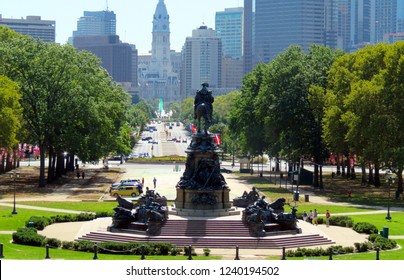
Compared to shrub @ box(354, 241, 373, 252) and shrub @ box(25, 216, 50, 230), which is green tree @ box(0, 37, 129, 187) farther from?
shrub @ box(354, 241, 373, 252)

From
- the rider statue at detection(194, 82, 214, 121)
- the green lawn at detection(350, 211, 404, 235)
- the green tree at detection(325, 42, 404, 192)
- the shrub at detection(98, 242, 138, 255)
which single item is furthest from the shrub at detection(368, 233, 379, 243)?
the green tree at detection(325, 42, 404, 192)

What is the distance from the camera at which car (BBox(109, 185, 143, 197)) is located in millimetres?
90500

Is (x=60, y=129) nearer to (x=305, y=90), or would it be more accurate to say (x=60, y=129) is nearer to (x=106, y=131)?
(x=106, y=131)

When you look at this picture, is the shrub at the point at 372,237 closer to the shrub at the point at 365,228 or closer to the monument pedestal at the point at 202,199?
the shrub at the point at 365,228

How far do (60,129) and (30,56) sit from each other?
28.1 ft

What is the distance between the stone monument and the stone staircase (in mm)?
3549

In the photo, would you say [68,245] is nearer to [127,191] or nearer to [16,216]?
[16,216]

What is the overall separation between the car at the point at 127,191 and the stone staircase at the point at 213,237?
32.9 m

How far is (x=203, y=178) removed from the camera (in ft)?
203

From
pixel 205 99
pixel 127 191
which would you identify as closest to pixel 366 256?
pixel 205 99

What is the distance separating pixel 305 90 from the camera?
10575cm

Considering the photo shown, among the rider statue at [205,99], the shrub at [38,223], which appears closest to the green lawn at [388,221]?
the rider statue at [205,99]

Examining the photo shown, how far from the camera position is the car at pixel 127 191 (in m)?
90.5
